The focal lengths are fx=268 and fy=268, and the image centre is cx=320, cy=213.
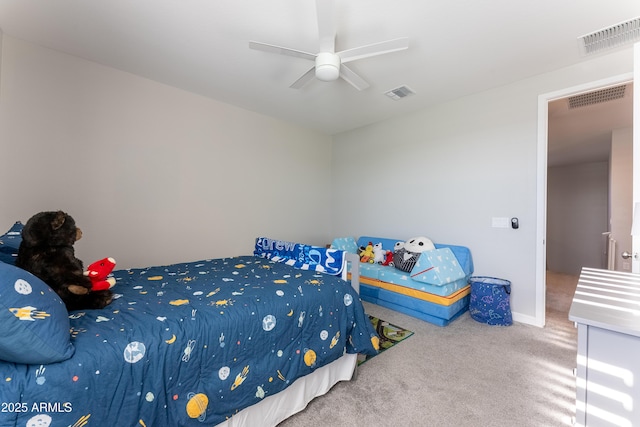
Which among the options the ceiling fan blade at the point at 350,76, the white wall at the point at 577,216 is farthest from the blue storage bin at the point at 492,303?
the white wall at the point at 577,216

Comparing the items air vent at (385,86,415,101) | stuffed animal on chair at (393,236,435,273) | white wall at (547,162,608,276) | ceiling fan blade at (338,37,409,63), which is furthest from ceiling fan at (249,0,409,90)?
white wall at (547,162,608,276)

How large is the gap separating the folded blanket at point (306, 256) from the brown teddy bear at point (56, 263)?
4.20 ft

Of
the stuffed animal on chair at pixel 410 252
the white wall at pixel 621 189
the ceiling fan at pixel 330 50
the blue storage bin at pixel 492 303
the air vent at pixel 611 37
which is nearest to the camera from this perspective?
the ceiling fan at pixel 330 50

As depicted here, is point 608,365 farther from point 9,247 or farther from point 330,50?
point 9,247

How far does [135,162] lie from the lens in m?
2.95

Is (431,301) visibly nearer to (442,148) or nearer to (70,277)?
(442,148)

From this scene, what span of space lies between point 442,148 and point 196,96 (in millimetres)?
3255

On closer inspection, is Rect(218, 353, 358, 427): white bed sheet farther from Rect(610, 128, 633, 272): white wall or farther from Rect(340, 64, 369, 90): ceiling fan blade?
Rect(610, 128, 633, 272): white wall

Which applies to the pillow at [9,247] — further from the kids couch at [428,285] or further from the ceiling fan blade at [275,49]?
the kids couch at [428,285]

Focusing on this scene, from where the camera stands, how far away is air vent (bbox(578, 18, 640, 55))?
6.84 ft

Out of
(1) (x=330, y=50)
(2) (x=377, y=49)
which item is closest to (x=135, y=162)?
(1) (x=330, y=50)

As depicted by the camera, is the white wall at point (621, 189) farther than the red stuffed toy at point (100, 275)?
Yes

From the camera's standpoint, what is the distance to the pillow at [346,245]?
4.16m

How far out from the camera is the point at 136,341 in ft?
3.47
